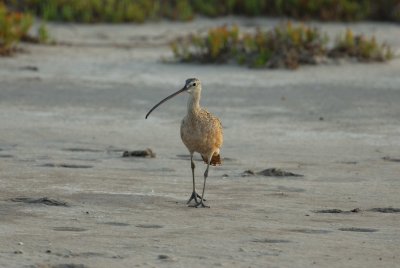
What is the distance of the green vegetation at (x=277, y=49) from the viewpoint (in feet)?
61.6

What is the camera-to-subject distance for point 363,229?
8922 millimetres

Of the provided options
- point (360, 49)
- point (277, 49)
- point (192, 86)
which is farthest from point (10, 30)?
point (192, 86)

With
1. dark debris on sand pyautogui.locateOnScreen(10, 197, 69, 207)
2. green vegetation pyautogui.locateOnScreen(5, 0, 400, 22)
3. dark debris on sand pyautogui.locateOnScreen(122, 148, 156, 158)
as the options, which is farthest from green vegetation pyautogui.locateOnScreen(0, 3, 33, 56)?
dark debris on sand pyautogui.locateOnScreen(10, 197, 69, 207)

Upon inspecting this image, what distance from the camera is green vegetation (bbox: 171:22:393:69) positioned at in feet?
61.6

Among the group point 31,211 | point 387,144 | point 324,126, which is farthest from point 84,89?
point 31,211

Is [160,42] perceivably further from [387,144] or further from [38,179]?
[38,179]

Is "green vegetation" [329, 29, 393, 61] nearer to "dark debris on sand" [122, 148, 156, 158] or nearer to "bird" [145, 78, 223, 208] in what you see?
"dark debris on sand" [122, 148, 156, 158]

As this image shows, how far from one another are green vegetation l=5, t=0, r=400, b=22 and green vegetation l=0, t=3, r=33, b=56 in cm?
226

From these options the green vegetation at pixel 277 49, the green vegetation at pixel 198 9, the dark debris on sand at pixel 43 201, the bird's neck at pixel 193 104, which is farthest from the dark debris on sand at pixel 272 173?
the green vegetation at pixel 198 9

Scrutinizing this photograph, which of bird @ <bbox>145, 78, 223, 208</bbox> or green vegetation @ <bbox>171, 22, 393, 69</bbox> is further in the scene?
green vegetation @ <bbox>171, 22, 393, 69</bbox>

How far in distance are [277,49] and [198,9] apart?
16.8ft

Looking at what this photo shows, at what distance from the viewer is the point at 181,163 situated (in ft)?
40.1

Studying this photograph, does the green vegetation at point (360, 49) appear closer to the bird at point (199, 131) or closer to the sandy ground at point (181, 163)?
the sandy ground at point (181, 163)

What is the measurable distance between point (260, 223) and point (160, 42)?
12.8 m
